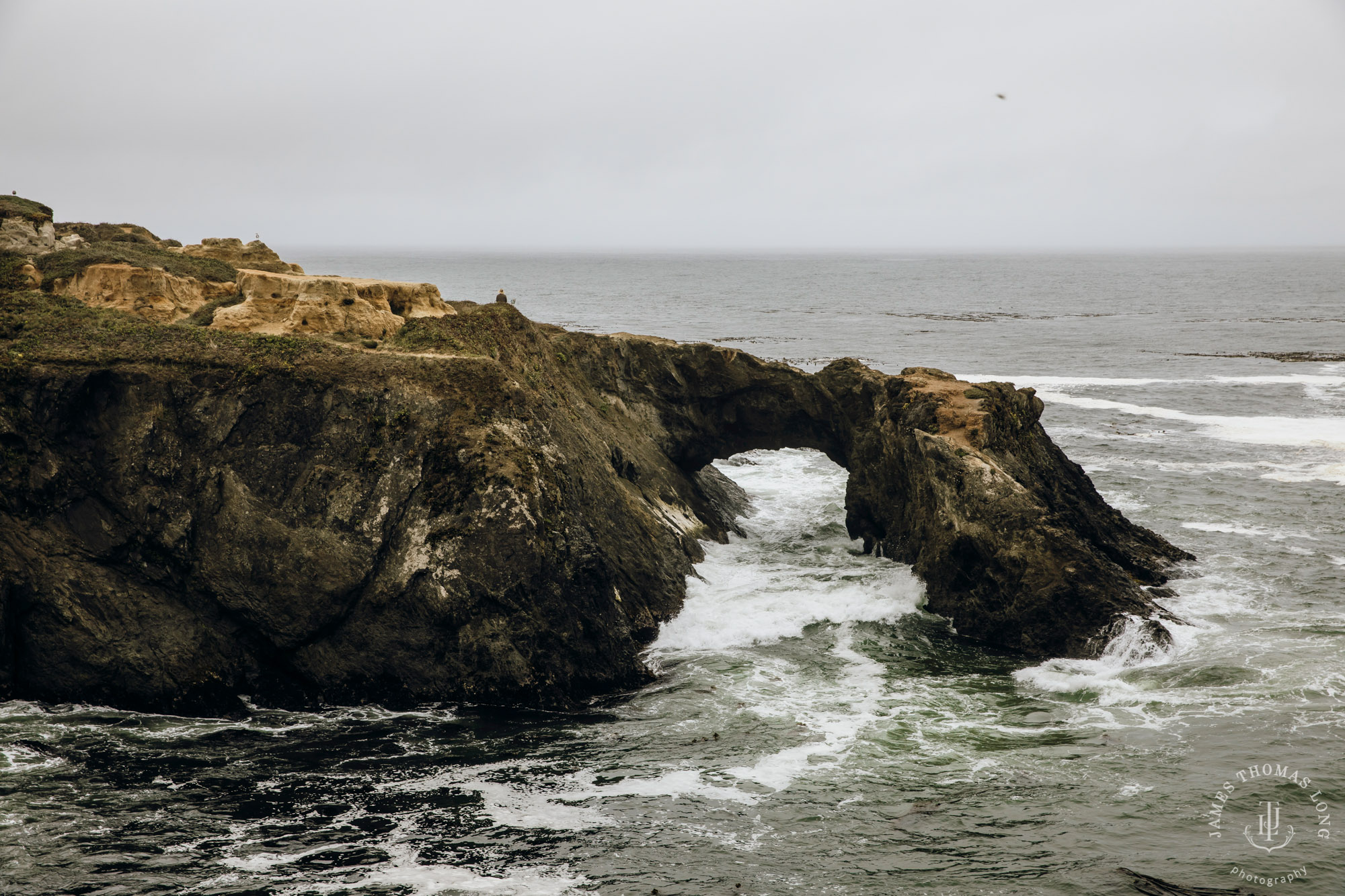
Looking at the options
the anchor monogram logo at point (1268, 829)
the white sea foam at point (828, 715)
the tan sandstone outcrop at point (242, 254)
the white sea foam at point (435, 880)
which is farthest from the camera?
the tan sandstone outcrop at point (242, 254)

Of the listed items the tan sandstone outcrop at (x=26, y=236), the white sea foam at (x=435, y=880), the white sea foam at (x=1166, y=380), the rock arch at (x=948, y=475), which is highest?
the tan sandstone outcrop at (x=26, y=236)

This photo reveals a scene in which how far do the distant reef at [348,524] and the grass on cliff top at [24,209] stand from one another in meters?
4.00

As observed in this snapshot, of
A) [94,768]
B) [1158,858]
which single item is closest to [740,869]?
[1158,858]

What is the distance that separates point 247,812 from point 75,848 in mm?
2379

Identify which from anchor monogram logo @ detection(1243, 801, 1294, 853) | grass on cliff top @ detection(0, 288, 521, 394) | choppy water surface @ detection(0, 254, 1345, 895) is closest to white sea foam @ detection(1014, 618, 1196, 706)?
choppy water surface @ detection(0, 254, 1345, 895)

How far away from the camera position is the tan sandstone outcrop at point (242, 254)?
120ft

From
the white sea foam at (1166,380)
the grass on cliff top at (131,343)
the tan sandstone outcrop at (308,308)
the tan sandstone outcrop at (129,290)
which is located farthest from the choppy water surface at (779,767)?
the white sea foam at (1166,380)

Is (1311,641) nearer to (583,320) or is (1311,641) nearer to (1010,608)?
(1010,608)

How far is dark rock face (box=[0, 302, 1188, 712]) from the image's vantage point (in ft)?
67.1

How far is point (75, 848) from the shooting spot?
1468cm

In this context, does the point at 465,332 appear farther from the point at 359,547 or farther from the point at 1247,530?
the point at 1247,530

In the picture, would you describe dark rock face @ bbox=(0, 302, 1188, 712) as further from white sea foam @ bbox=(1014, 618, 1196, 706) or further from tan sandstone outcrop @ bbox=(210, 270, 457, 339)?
tan sandstone outcrop @ bbox=(210, 270, 457, 339)

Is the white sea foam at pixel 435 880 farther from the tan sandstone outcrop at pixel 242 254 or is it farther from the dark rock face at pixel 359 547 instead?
the tan sandstone outcrop at pixel 242 254

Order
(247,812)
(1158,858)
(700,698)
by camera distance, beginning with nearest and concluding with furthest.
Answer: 1. (1158,858)
2. (247,812)
3. (700,698)
